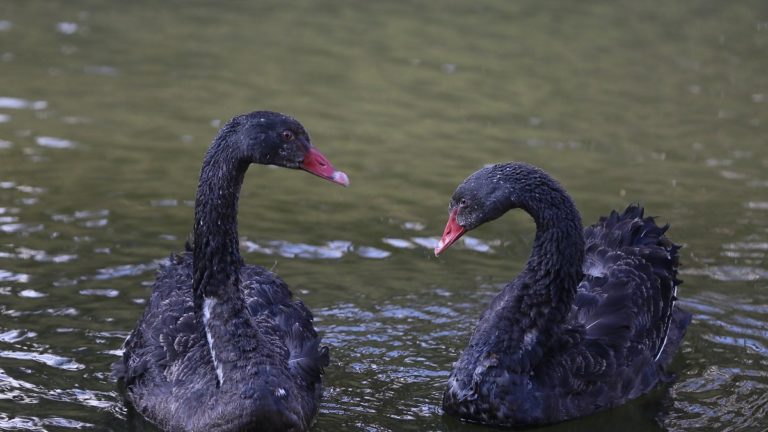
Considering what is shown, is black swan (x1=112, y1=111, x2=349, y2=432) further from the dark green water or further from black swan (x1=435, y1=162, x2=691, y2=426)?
black swan (x1=435, y1=162, x2=691, y2=426)

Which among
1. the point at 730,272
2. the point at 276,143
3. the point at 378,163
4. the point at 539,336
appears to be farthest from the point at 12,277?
the point at 730,272

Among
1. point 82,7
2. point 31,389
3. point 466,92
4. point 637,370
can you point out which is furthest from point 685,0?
point 31,389

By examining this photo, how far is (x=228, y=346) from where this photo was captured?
22.9 feet

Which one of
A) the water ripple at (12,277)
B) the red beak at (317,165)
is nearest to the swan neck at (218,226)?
the red beak at (317,165)

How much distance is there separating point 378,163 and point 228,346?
5.83 meters

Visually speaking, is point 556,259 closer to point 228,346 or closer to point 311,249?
point 228,346

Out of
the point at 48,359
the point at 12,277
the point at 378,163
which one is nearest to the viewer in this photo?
the point at 48,359

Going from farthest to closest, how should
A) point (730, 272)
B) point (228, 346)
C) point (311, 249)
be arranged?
point (311, 249) < point (730, 272) < point (228, 346)

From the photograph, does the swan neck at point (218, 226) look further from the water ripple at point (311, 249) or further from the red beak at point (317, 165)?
the water ripple at point (311, 249)

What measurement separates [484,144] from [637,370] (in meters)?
5.76

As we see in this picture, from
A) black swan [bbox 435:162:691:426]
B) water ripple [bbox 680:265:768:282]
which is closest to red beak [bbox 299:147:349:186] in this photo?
black swan [bbox 435:162:691:426]

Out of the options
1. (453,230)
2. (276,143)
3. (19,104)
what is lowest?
(453,230)

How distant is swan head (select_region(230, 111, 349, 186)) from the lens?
6906 millimetres

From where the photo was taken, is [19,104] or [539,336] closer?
[539,336]
